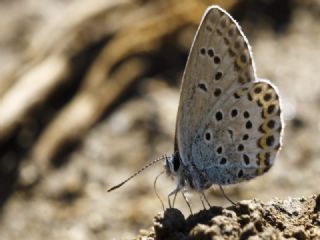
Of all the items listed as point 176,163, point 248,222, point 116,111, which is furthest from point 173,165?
point 116,111

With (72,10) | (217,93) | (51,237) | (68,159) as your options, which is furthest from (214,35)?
(72,10)

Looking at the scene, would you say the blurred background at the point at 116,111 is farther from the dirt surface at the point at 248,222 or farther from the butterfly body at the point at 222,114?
the dirt surface at the point at 248,222

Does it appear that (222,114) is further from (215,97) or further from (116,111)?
(116,111)

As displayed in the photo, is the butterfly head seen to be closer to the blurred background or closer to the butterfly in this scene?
the butterfly

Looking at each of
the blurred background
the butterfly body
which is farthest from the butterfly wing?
the blurred background

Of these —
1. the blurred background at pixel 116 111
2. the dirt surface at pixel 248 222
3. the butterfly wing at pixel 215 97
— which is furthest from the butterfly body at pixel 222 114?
the blurred background at pixel 116 111

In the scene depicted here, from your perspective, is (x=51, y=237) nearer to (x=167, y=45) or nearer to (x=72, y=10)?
(x=167, y=45)

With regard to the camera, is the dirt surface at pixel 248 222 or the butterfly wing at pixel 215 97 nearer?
the dirt surface at pixel 248 222
